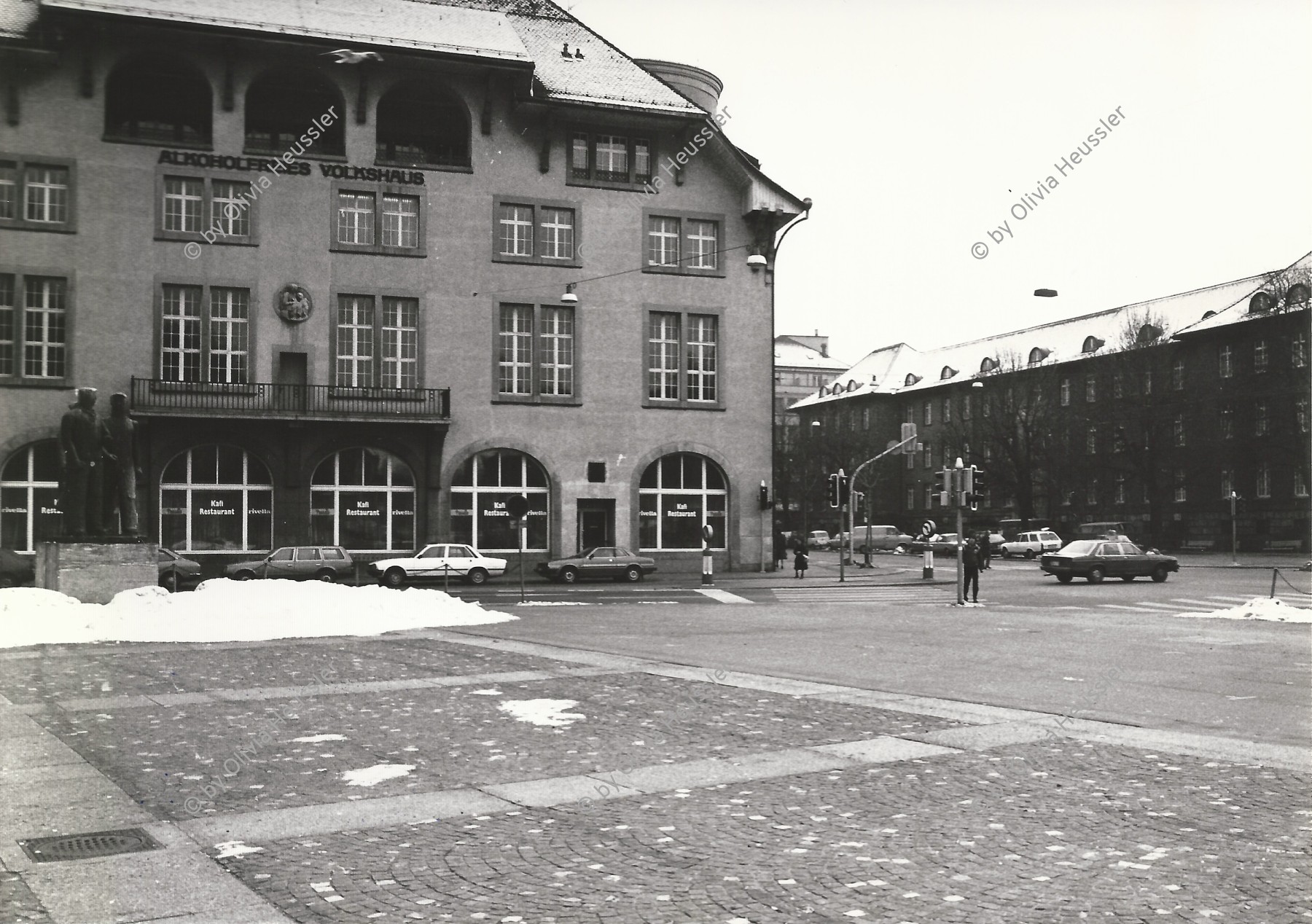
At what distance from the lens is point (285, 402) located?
42.8 metres

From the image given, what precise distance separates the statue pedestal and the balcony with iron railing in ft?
63.8

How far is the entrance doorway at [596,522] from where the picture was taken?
46.3 meters

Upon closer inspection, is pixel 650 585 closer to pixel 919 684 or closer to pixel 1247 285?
pixel 919 684

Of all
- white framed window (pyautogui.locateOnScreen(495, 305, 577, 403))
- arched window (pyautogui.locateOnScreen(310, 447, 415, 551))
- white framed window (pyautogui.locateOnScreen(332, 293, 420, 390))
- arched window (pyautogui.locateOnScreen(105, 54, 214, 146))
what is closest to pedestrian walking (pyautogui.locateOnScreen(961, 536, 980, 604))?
white framed window (pyautogui.locateOnScreen(495, 305, 577, 403))

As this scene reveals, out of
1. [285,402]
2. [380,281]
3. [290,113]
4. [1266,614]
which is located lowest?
[1266,614]

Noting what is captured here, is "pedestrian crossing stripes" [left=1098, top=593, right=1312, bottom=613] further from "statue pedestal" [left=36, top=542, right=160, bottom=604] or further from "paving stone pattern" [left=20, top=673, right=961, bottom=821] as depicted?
"statue pedestal" [left=36, top=542, right=160, bottom=604]

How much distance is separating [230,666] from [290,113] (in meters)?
33.8

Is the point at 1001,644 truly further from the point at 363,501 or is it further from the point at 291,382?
the point at 291,382

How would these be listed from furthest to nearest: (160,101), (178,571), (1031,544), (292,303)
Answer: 1. (1031,544)
2. (292,303)
3. (160,101)
4. (178,571)

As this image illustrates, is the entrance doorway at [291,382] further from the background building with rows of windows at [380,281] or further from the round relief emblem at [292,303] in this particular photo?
the round relief emblem at [292,303]

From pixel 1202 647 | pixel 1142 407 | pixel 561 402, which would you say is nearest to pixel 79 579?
pixel 1202 647

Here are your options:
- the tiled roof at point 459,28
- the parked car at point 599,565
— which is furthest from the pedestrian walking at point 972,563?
the tiled roof at point 459,28

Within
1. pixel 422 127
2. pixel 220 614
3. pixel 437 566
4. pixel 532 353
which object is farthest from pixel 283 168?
pixel 220 614

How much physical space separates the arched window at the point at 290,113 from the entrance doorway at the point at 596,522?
1510cm
